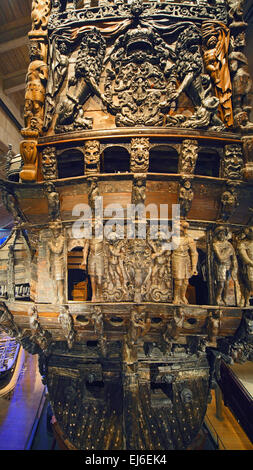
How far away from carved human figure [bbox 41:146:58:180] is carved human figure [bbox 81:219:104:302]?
1.21m

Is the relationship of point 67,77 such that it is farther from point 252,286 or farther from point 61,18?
point 252,286

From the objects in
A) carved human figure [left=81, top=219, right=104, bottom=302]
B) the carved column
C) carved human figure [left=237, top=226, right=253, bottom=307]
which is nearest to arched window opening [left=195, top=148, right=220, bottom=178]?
carved human figure [left=237, top=226, right=253, bottom=307]

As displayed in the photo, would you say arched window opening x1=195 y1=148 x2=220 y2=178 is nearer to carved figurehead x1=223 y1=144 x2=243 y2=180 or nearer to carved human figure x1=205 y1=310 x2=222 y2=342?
carved figurehead x1=223 y1=144 x2=243 y2=180

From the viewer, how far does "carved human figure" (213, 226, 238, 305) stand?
359 cm

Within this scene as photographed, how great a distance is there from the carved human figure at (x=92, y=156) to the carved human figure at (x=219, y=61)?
2.47m

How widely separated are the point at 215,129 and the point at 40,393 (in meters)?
9.10

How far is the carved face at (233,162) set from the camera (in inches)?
140

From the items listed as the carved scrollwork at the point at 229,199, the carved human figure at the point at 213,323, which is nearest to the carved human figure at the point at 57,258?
the carved human figure at the point at 213,323

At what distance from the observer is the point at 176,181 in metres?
3.56

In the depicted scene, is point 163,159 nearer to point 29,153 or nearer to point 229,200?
point 229,200

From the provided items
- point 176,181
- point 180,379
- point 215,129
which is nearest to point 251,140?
point 215,129

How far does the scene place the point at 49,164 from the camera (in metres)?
3.73

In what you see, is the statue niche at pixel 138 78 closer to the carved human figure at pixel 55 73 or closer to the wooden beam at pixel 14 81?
the carved human figure at pixel 55 73

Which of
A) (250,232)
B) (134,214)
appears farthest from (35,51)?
(250,232)
